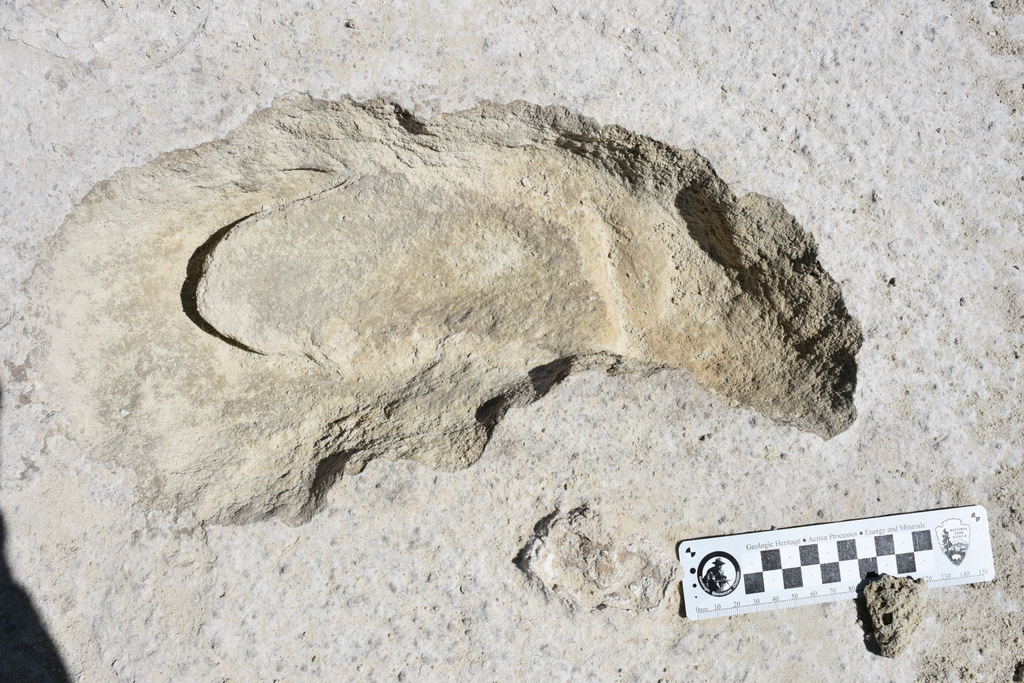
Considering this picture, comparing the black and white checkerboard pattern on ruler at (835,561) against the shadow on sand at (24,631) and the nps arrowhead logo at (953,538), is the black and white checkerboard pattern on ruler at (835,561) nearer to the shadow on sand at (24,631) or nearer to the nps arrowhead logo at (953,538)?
the nps arrowhead logo at (953,538)

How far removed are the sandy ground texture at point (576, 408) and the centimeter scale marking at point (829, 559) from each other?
4 centimetres

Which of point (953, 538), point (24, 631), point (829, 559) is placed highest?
point (953, 538)

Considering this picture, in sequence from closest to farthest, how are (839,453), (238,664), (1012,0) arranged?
(238,664) < (839,453) < (1012,0)

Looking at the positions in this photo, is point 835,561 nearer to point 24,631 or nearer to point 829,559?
point 829,559

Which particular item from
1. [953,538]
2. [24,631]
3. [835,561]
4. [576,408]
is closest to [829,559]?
[835,561]

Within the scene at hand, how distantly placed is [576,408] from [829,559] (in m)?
0.78

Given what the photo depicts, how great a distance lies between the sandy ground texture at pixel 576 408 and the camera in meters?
1.68

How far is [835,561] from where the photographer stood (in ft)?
5.97

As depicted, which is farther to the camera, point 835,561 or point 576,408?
point 835,561

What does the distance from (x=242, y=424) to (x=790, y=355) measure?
1.53 metres

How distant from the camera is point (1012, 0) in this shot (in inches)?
76.4

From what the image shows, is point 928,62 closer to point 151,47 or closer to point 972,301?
point 972,301

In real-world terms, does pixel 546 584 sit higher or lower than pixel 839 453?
lower

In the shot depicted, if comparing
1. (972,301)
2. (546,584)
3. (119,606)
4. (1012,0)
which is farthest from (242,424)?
(1012,0)
